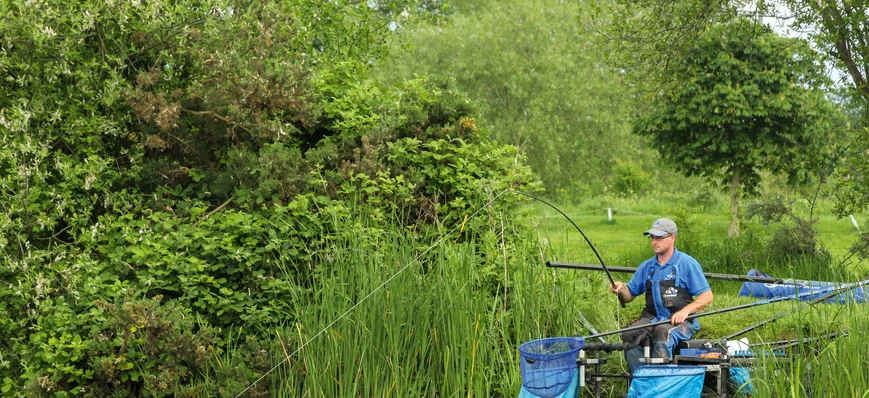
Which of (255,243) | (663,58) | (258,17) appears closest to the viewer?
(255,243)

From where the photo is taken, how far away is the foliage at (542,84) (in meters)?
26.0

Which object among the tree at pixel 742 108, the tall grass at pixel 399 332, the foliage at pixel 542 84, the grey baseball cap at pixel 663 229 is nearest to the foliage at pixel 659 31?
the tree at pixel 742 108

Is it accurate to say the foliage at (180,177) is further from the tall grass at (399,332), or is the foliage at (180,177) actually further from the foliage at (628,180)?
the foliage at (628,180)

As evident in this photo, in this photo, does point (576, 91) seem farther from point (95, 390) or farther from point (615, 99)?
point (95, 390)

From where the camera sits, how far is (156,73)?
6992 mm

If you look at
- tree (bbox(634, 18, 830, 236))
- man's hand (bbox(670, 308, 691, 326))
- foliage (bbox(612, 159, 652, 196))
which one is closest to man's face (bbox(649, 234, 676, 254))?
man's hand (bbox(670, 308, 691, 326))

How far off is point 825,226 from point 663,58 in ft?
32.1

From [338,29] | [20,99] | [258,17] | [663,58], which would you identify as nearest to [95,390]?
[20,99]

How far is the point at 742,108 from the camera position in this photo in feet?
49.1

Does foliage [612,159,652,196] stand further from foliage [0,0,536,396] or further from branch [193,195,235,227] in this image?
branch [193,195,235,227]

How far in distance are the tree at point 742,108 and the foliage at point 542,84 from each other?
9486 millimetres

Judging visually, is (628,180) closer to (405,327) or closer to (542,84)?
(542,84)

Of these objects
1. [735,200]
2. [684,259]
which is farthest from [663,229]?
[735,200]

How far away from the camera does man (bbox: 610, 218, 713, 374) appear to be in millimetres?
5652
